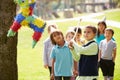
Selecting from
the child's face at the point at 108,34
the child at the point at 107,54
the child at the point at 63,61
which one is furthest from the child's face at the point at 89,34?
the child at the point at 107,54

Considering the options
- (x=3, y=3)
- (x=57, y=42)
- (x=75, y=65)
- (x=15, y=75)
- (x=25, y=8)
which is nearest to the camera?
(x=25, y=8)

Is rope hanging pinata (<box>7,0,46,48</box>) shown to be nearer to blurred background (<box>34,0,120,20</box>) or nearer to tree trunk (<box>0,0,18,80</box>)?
tree trunk (<box>0,0,18,80</box>)

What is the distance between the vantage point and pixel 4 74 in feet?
26.6

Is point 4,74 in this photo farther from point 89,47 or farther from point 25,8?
point 25,8

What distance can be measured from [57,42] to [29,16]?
1.38 metres

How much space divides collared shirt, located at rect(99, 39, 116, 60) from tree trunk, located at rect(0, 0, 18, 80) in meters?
1.58

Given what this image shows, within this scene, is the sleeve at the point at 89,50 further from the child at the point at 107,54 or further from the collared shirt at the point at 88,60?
the child at the point at 107,54

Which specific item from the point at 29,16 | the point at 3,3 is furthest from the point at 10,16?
the point at 29,16

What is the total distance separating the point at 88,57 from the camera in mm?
5805

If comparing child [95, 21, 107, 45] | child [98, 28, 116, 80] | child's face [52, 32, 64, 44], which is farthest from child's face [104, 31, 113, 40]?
child's face [52, 32, 64, 44]

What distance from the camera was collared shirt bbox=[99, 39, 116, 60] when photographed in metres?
7.62

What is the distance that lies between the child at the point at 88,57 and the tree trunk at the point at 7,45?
2234 millimetres

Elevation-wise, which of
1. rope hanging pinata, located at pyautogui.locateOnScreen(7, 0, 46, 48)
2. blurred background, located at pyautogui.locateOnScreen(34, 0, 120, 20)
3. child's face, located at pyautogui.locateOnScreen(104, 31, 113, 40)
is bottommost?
child's face, located at pyautogui.locateOnScreen(104, 31, 113, 40)

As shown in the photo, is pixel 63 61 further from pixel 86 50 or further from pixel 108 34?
pixel 108 34
